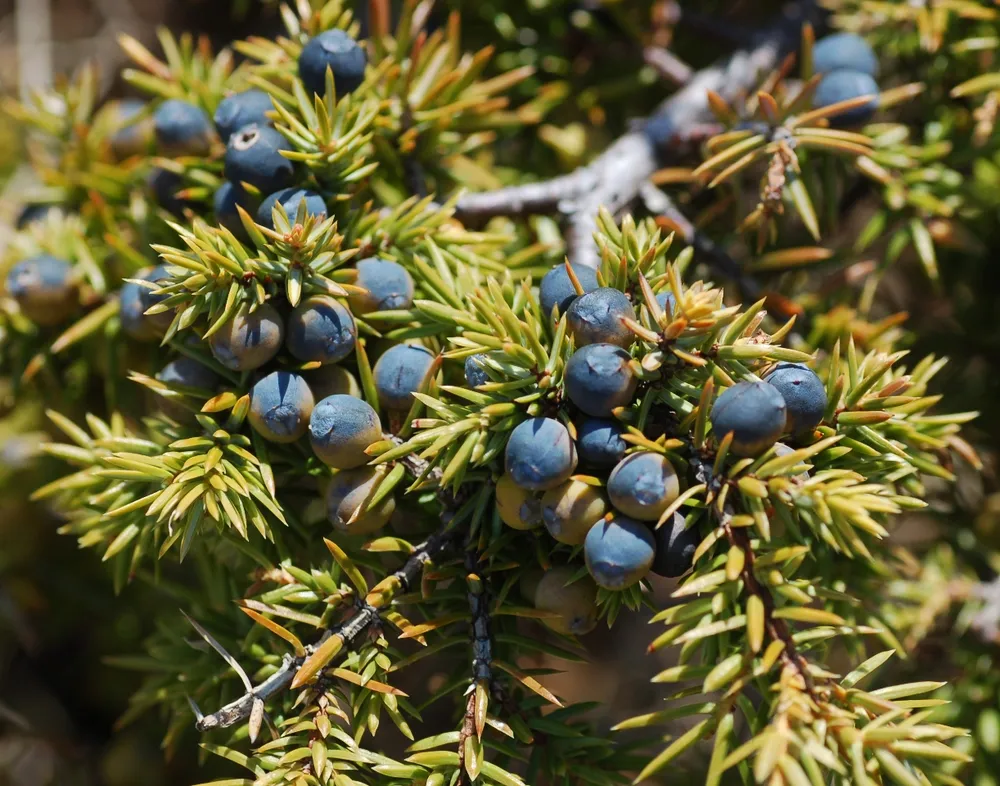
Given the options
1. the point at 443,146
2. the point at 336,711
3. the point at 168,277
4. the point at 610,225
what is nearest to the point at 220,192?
the point at 168,277

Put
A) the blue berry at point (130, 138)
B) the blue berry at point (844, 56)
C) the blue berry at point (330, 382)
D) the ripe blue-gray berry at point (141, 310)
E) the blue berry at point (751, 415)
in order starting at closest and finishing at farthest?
the blue berry at point (751, 415) < the blue berry at point (330, 382) < the ripe blue-gray berry at point (141, 310) < the blue berry at point (844, 56) < the blue berry at point (130, 138)

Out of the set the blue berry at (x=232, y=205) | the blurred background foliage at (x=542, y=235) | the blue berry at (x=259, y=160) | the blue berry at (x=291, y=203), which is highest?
the blue berry at (x=259, y=160)

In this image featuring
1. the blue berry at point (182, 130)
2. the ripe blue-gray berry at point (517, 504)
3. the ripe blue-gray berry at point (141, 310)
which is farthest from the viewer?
the blue berry at point (182, 130)

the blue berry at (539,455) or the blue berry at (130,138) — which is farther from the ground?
the blue berry at (130,138)

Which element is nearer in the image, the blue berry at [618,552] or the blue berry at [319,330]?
the blue berry at [618,552]

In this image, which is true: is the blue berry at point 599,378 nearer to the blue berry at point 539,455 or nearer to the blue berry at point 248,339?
the blue berry at point 539,455

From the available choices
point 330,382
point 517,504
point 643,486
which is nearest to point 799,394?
point 643,486

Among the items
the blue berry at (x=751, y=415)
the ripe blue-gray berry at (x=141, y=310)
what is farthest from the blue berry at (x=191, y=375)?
the blue berry at (x=751, y=415)

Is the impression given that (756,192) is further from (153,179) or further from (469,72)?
(153,179)
